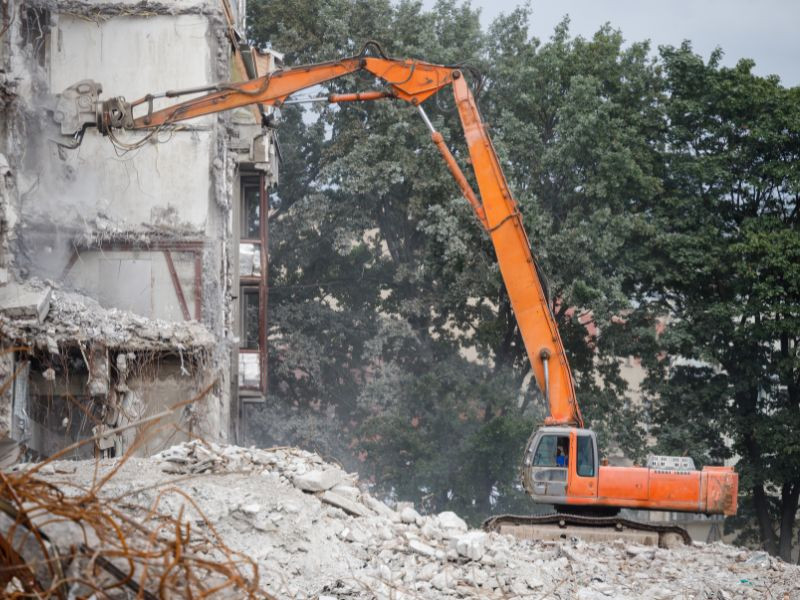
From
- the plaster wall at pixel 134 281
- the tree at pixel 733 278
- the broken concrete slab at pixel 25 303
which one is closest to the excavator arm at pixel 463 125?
the broken concrete slab at pixel 25 303

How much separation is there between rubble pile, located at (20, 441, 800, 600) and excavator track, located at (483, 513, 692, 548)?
234cm

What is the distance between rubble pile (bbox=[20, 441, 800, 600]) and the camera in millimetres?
11031

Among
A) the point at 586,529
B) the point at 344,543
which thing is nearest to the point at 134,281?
the point at 586,529

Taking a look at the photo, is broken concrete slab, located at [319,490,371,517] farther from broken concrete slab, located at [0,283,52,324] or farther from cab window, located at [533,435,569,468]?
broken concrete slab, located at [0,283,52,324]

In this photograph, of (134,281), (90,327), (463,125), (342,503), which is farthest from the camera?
(134,281)

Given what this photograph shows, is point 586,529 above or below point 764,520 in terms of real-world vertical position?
above

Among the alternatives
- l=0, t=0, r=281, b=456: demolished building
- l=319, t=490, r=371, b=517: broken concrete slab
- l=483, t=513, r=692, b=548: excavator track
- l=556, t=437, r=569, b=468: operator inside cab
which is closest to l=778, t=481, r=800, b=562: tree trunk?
l=483, t=513, r=692, b=548: excavator track

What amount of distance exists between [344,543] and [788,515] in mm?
18750

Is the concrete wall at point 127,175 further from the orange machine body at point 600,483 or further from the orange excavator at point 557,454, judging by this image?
the orange machine body at point 600,483

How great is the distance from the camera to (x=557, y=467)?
677 inches

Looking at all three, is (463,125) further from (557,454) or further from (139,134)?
(139,134)

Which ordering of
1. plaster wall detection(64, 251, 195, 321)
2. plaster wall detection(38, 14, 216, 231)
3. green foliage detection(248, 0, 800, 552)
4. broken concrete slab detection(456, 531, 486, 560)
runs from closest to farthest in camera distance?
broken concrete slab detection(456, 531, 486, 560)
plaster wall detection(64, 251, 195, 321)
plaster wall detection(38, 14, 216, 231)
green foliage detection(248, 0, 800, 552)

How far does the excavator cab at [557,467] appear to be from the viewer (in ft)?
56.2

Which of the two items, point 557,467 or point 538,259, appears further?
point 538,259
